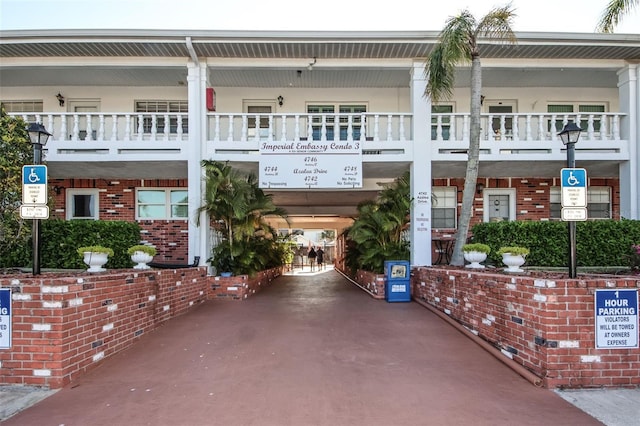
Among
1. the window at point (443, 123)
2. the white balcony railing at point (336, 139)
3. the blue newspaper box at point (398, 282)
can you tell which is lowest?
the blue newspaper box at point (398, 282)

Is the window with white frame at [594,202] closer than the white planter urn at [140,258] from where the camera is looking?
No

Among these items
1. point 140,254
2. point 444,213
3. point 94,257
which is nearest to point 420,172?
point 444,213

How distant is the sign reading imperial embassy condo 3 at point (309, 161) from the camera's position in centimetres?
1037

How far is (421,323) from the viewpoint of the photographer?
7023mm

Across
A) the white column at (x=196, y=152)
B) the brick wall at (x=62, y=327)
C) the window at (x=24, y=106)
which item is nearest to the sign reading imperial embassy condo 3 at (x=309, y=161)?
the white column at (x=196, y=152)

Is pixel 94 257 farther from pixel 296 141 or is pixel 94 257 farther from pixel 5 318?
pixel 296 141

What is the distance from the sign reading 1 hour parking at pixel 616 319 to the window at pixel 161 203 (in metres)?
10.5

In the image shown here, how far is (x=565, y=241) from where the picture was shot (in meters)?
9.48

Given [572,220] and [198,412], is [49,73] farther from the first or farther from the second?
[572,220]

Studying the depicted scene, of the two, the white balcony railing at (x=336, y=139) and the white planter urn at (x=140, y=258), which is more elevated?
the white balcony railing at (x=336, y=139)

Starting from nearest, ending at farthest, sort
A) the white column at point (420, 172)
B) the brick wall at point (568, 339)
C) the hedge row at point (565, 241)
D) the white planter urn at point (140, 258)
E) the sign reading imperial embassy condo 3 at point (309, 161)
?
the brick wall at point (568, 339) < the white planter urn at point (140, 258) < the hedge row at point (565, 241) < the white column at point (420, 172) < the sign reading imperial embassy condo 3 at point (309, 161)

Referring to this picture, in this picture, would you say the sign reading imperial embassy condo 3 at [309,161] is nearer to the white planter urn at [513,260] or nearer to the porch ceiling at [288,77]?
the porch ceiling at [288,77]

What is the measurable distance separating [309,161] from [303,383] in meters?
6.78

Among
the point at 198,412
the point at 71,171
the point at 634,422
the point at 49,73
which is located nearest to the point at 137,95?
the point at 49,73
